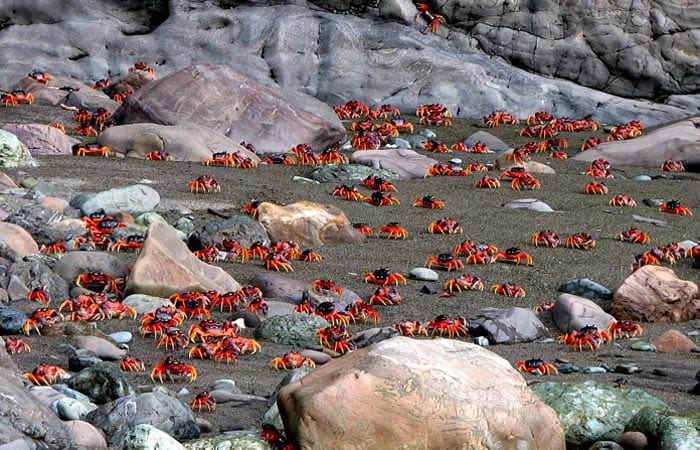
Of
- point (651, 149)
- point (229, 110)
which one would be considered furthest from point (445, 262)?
point (651, 149)

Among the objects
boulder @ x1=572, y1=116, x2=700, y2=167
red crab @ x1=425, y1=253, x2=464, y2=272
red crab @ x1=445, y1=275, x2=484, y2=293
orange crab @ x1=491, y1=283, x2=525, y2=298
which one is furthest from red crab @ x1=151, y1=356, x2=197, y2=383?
boulder @ x1=572, y1=116, x2=700, y2=167

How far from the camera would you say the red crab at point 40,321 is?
9031 millimetres

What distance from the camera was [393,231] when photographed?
13.1m

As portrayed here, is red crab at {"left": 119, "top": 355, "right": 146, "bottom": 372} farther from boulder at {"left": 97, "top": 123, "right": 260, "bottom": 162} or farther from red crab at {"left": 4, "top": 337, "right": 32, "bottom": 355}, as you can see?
boulder at {"left": 97, "top": 123, "right": 260, "bottom": 162}

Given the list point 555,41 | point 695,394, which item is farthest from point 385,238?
point 555,41

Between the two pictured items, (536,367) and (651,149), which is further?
(651,149)

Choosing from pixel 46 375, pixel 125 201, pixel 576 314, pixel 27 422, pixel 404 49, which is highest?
pixel 27 422

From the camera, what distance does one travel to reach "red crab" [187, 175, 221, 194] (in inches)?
564

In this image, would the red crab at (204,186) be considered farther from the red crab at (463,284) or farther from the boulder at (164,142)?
the red crab at (463,284)

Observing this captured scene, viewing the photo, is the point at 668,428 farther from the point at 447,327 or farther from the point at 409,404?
the point at 447,327

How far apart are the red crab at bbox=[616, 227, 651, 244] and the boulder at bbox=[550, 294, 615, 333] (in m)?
3.07

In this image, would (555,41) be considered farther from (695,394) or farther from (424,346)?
(424,346)

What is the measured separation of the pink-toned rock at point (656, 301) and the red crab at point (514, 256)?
5.87 feet

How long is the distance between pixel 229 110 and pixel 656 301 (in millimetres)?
8664
